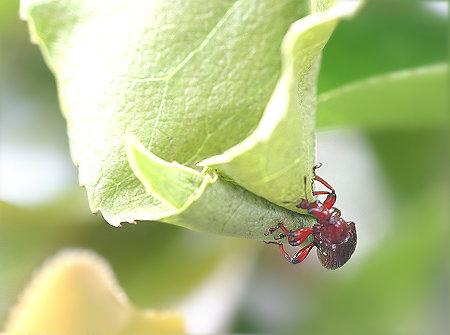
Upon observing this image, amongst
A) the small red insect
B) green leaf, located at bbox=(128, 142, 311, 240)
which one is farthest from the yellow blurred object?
green leaf, located at bbox=(128, 142, 311, 240)

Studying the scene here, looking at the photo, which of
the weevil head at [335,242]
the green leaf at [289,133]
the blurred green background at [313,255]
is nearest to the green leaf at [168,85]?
the green leaf at [289,133]

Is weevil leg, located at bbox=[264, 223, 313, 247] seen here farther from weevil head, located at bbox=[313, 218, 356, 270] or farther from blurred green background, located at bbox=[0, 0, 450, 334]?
blurred green background, located at bbox=[0, 0, 450, 334]

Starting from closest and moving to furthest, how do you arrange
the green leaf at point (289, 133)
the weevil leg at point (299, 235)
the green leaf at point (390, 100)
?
the green leaf at point (289, 133) → the weevil leg at point (299, 235) → the green leaf at point (390, 100)

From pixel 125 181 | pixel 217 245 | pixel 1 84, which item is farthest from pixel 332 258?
pixel 1 84

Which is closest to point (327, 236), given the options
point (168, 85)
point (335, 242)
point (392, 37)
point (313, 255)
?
point (335, 242)

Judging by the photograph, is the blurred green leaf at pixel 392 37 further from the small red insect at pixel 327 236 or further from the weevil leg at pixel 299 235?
the weevil leg at pixel 299 235

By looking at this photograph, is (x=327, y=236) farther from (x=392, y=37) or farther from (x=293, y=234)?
(x=392, y=37)
